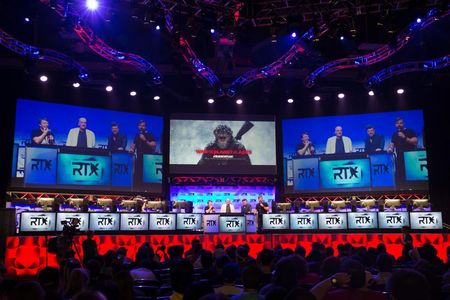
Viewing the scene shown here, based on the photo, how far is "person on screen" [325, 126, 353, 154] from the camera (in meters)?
19.2

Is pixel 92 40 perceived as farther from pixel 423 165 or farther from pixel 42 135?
pixel 423 165

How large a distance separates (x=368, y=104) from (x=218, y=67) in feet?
19.6

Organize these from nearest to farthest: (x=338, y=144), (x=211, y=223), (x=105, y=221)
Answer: (x=105, y=221), (x=211, y=223), (x=338, y=144)

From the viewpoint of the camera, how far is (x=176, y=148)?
19.4 m

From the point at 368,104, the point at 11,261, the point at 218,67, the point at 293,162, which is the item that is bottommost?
the point at 11,261

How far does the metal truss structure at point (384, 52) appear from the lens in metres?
13.2

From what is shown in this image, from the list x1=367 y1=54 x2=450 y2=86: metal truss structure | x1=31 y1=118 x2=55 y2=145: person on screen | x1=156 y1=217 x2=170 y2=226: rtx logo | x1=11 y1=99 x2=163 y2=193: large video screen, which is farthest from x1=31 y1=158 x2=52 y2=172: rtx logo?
x1=367 y1=54 x2=450 y2=86: metal truss structure

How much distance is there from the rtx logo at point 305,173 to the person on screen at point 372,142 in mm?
2179

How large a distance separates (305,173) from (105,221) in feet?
32.8

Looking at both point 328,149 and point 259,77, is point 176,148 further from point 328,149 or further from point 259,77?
point 328,149

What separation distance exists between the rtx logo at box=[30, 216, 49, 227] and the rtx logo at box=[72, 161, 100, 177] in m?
7.06

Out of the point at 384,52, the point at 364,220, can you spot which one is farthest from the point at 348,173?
the point at 364,220

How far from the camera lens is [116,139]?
60.6 feet

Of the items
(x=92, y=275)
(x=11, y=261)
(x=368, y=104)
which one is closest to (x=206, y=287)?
(x=92, y=275)
